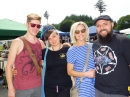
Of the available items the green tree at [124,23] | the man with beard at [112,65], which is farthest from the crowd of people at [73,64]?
the green tree at [124,23]

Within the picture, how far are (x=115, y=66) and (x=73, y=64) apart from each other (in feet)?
2.16

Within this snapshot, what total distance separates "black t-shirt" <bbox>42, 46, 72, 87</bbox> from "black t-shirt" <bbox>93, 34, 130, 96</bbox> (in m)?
0.68

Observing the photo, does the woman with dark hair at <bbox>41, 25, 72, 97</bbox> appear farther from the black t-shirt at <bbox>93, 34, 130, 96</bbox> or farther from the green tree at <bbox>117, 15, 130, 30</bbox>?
the green tree at <bbox>117, 15, 130, 30</bbox>

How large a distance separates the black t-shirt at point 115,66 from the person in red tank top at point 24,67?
1.10 m

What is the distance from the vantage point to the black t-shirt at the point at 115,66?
8.02ft

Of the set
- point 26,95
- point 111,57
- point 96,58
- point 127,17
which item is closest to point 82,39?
point 96,58

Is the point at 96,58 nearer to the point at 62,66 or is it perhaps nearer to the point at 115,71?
the point at 115,71

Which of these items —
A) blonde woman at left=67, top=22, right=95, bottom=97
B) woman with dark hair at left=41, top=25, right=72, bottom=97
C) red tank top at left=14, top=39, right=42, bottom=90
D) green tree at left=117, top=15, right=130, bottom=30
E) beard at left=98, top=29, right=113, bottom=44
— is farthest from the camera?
green tree at left=117, top=15, right=130, bottom=30

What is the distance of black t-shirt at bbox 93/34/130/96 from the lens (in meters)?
2.44

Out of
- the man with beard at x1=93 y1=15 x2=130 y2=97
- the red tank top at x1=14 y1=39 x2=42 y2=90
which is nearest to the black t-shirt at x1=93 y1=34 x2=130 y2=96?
the man with beard at x1=93 y1=15 x2=130 y2=97

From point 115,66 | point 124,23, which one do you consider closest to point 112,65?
point 115,66

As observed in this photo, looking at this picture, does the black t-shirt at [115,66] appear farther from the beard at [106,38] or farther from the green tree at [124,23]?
the green tree at [124,23]

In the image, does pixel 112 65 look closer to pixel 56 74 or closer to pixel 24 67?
pixel 56 74

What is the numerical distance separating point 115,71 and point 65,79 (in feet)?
3.01
